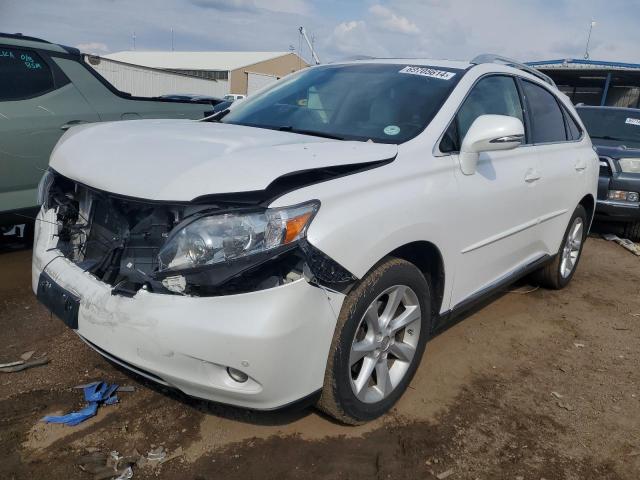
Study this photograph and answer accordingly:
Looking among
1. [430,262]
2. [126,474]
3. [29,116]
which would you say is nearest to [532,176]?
[430,262]

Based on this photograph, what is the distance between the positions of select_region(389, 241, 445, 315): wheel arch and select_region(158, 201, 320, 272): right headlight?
25.1 inches

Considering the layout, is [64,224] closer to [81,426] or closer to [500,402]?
[81,426]

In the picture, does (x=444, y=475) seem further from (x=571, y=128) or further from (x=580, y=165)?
(x=571, y=128)

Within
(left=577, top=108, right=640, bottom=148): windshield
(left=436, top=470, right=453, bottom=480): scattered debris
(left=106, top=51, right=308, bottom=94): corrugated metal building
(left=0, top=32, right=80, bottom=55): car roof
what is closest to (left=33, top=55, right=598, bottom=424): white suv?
(left=436, top=470, right=453, bottom=480): scattered debris

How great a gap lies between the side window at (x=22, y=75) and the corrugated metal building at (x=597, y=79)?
2006 cm

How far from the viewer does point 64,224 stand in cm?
253

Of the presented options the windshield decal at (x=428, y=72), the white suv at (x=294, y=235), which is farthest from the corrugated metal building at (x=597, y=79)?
the white suv at (x=294, y=235)

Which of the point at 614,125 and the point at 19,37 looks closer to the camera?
the point at 19,37

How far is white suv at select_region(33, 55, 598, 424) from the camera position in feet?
6.22

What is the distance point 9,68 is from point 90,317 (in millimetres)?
3201

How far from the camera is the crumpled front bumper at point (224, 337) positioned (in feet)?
6.07

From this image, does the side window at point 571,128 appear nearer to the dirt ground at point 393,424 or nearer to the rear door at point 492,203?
the rear door at point 492,203

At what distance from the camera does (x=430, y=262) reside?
2.66m

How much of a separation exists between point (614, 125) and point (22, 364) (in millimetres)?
8107
